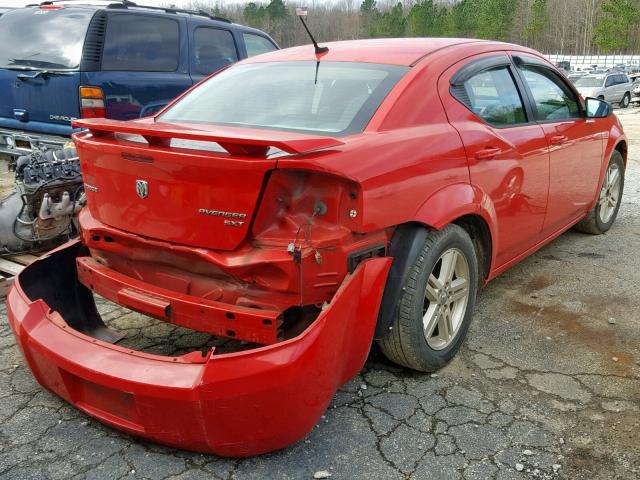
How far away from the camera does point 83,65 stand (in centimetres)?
570

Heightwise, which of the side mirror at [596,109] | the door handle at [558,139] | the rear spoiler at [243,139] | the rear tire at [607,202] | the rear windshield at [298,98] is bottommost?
the rear tire at [607,202]

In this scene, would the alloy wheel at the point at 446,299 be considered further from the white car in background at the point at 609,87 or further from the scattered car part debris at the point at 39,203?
the white car in background at the point at 609,87

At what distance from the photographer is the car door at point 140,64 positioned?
5863 millimetres

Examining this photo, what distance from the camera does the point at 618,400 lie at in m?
2.68

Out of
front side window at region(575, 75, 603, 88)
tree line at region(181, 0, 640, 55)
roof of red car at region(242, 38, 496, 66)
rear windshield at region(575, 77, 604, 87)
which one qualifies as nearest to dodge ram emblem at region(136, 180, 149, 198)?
roof of red car at region(242, 38, 496, 66)

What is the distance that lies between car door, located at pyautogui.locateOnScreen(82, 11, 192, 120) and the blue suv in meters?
0.01

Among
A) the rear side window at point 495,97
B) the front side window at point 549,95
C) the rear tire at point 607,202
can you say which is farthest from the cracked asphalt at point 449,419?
the rear tire at point 607,202

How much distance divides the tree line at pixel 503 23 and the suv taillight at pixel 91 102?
4935 cm

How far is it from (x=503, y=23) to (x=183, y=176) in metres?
65.0

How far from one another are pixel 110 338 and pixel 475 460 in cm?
199

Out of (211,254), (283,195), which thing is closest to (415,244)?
(283,195)

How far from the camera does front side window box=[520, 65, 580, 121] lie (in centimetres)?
373

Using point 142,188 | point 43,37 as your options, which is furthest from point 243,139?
point 43,37

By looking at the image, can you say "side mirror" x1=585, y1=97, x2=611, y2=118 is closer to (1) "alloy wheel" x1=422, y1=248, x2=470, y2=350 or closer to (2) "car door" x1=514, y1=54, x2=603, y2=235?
(2) "car door" x1=514, y1=54, x2=603, y2=235
